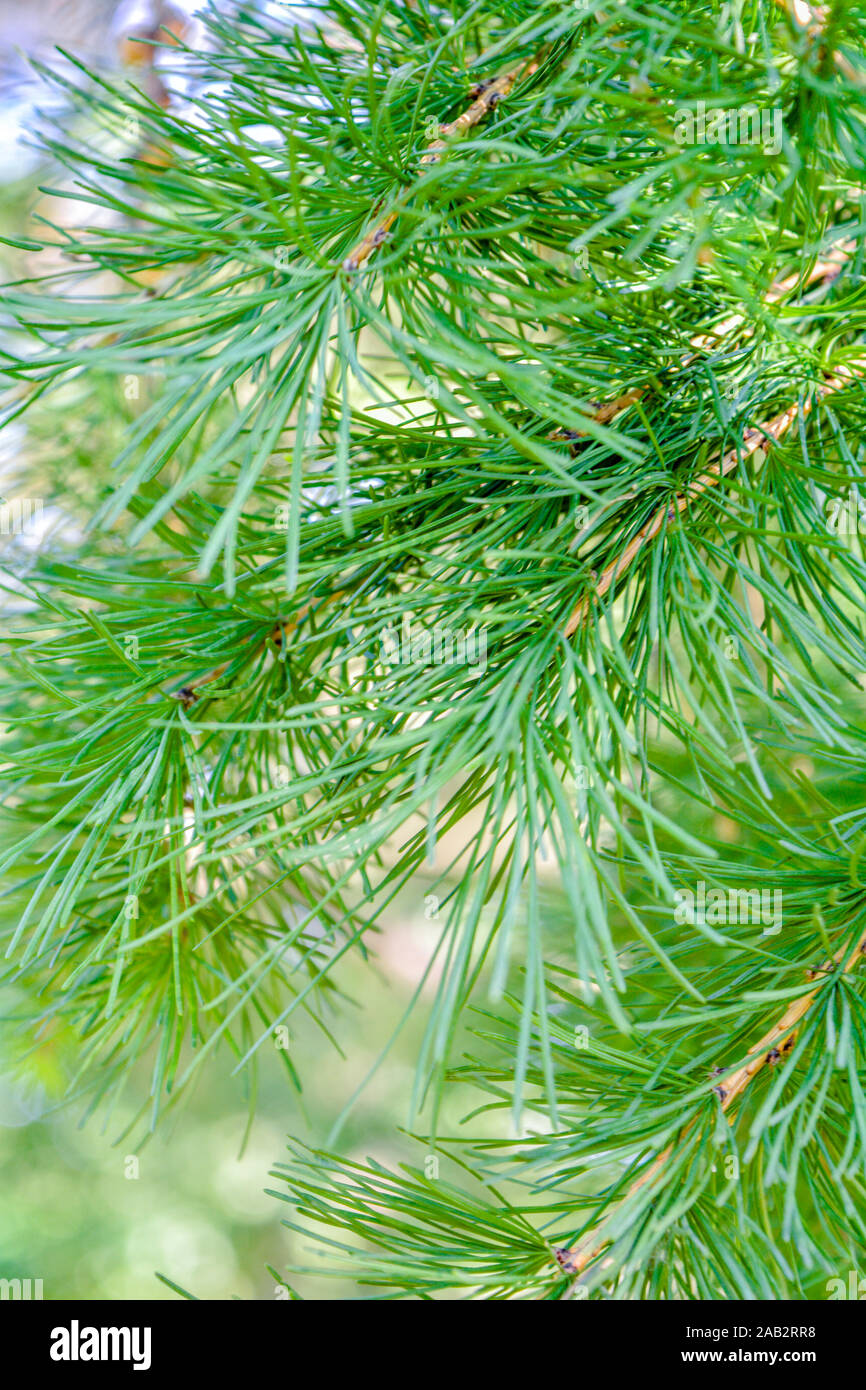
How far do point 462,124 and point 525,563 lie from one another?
10 cm

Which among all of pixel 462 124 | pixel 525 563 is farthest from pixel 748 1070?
pixel 462 124

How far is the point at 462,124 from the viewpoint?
0.69 feet

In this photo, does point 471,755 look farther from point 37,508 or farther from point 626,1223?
point 37,508

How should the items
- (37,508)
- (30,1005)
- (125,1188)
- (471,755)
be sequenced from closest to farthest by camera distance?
(471,755) < (30,1005) < (37,508) < (125,1188)

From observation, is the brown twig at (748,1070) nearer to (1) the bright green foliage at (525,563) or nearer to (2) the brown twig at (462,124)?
(1) the bright green foliage at (525,563)

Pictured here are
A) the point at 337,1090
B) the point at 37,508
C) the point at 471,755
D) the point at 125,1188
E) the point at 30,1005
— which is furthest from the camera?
the point at 337,1090

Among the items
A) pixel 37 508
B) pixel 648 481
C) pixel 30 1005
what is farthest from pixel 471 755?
pixel 37 508

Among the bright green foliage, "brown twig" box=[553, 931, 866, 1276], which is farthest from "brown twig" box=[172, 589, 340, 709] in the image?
"brown twig" box=[553, 931, 866, 1276]

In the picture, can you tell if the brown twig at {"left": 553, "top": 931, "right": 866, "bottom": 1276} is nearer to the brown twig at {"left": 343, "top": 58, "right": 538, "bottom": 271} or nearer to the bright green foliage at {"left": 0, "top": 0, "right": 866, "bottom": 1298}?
the bright green foliage at {"left": 0, "top": 0, "right": 866, "bottom": 1298}

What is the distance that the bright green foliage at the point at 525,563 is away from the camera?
6.4 inches

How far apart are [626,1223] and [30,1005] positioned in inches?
9.7

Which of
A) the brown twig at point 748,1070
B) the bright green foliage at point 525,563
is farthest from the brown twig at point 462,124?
the brown twig at point 748,1070

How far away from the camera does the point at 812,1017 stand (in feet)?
0.67
